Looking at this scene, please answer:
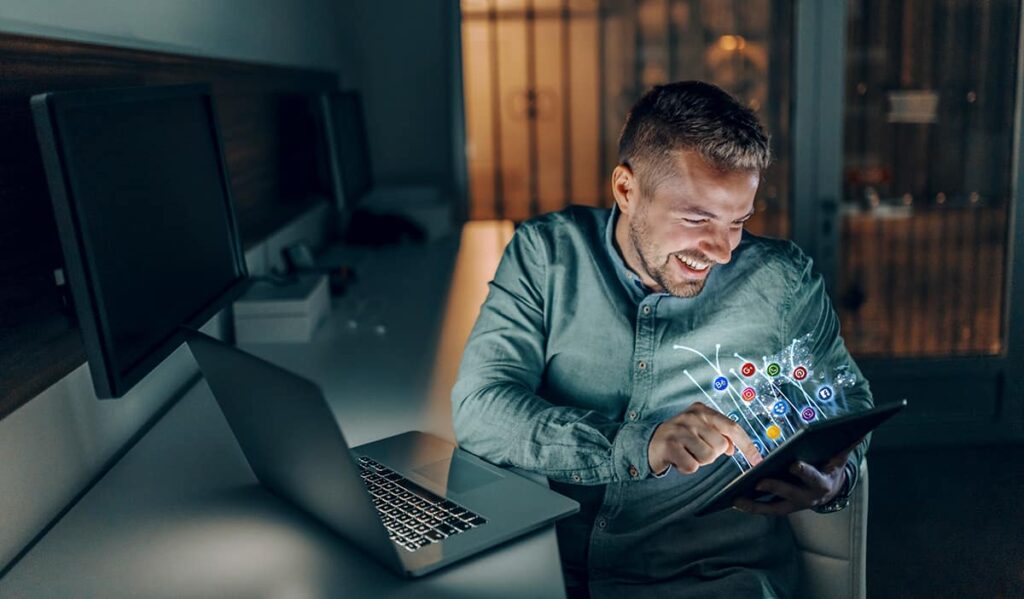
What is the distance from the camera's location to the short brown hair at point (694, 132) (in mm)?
1357

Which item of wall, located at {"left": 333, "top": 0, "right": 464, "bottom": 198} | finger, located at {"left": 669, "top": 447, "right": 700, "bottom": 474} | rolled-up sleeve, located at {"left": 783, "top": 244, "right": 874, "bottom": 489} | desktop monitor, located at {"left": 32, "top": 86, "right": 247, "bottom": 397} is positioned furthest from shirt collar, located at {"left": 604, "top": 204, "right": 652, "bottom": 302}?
wall, located at {"left": 333, "top": 0, "right": 464, "bottom": 198}

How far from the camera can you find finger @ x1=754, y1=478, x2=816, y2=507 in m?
1.18

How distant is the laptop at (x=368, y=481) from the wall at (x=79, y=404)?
0.23 metres

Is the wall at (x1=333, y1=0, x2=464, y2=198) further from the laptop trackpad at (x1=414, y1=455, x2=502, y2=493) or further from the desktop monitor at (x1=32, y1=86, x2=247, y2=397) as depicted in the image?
the laptop trackpad at (x1=414, y1=455, x2=502, y2=493)

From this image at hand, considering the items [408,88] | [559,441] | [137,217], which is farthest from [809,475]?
[408,88]

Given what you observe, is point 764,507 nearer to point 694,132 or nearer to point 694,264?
point 694,264

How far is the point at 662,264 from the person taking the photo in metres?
1.43

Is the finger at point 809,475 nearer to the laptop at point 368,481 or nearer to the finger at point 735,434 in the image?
the finger at point 735,434

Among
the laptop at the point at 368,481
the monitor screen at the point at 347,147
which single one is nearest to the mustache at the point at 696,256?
the laptop at the point at 368,481

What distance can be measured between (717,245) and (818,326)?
0.78 feet

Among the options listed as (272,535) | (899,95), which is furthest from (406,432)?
(899,95)

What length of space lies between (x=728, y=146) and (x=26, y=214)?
991 mm

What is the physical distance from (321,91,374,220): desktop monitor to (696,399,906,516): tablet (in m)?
1.94

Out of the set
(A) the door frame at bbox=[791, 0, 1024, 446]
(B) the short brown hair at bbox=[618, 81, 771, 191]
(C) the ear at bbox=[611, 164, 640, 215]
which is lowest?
(A) the door frame at bbox=[791, 0, 1024, 446]
